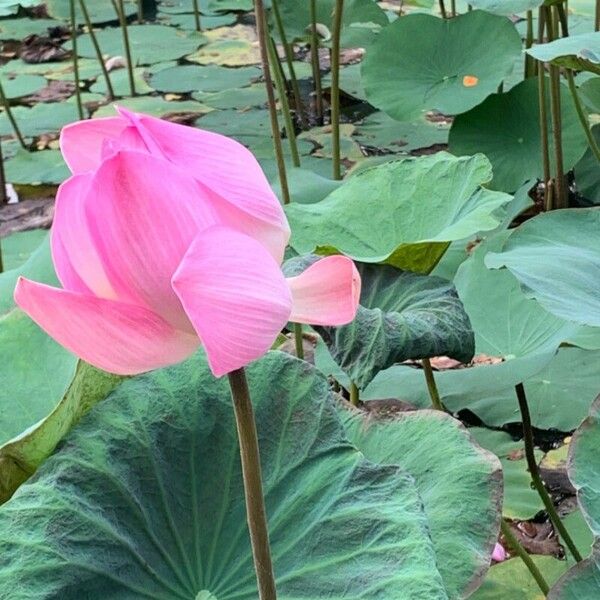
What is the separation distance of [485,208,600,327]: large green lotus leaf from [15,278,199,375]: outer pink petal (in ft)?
1.25

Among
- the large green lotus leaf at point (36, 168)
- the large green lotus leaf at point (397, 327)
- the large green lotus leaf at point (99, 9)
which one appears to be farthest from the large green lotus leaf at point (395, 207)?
the large green lotus leaf at point (99, 9)

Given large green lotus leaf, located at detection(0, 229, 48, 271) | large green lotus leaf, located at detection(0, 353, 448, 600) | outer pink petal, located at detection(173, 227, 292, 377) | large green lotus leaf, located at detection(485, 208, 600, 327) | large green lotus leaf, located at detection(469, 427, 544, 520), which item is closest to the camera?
outer pink petal, located at detection(173, 227, 292, 377)

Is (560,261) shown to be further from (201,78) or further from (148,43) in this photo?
(148,43)

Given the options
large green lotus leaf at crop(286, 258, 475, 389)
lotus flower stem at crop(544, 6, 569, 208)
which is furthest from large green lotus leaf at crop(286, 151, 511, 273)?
lotus flower stem at crop(544, 6, 569, 208)

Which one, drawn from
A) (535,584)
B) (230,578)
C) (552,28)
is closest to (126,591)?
(230,578)

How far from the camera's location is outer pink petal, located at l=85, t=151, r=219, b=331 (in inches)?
12.4

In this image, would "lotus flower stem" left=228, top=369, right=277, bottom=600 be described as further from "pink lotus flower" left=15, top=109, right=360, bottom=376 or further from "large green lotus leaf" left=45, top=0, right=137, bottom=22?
"large green lotus leaf" left=45, top=0, right=137, bottom=22

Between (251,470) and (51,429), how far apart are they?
0.61ft

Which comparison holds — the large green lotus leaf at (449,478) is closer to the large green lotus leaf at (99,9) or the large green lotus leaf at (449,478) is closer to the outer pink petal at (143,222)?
the outer pink petal at (143,222)

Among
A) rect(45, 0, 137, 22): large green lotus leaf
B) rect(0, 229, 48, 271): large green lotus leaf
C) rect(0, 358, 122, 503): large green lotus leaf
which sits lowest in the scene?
rect(0, 229, 48, 271): large green lotus leaf

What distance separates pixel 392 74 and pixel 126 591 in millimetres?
1827

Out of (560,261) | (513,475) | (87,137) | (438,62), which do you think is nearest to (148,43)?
(438,62)

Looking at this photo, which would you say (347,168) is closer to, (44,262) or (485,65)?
(485,65)

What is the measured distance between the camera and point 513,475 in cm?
119
